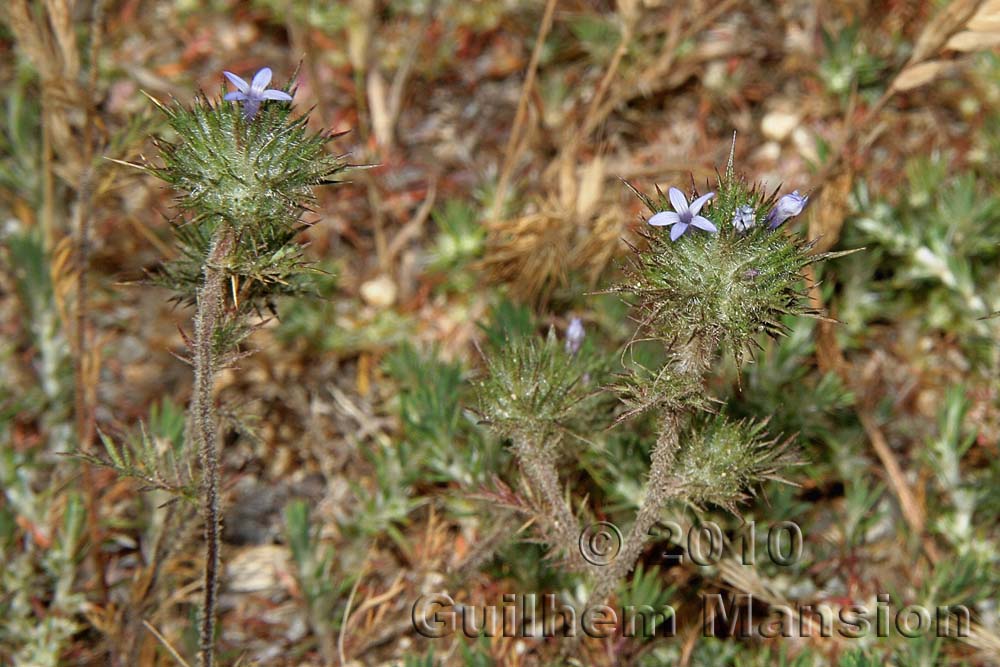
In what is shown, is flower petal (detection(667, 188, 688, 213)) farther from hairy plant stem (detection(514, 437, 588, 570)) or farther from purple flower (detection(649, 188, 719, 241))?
hairy plant stem (detection(514, 437, 588, 570))

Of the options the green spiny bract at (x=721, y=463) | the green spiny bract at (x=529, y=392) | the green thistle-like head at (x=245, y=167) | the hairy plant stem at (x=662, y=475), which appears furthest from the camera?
the green spiny bract at (x=529, y=392)

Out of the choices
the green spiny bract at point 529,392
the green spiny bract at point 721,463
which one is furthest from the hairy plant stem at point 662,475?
the green spiny bract at point 529,392

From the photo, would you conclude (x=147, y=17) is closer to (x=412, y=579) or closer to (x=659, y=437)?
(x=412, y=579)

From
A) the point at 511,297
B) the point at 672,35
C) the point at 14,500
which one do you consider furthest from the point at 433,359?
the point at 672,35

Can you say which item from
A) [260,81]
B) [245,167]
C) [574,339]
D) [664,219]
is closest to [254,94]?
[260,81]

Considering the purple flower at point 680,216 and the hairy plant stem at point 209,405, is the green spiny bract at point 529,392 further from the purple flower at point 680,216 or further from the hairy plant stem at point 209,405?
the hairy plant stem at point 209,405

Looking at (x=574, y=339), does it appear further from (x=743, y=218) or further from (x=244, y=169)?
(x=244, y=169)
